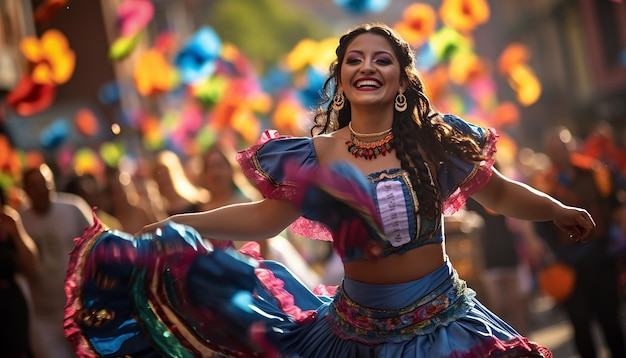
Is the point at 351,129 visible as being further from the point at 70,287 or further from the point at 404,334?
the point at 70,287

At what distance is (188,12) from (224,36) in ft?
36.7

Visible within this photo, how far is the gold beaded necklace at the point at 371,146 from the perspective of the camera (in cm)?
478

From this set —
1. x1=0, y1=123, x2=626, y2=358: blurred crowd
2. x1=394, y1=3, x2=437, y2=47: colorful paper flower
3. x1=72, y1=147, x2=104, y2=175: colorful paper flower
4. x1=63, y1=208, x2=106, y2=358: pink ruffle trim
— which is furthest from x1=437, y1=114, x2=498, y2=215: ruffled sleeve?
x1=72, y1=147, x2=104, y2=175: colorful paper flower

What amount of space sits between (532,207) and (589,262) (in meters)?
3.80

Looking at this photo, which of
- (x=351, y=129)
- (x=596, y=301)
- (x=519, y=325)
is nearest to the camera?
(x=351, y=129)

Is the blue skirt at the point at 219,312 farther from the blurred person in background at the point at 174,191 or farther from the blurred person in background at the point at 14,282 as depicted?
the blurred person in background at the point at 174,191

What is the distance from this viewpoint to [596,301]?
8602mm

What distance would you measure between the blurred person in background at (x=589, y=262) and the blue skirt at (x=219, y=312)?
408 cm

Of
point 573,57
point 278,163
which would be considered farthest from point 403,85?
point 573,57

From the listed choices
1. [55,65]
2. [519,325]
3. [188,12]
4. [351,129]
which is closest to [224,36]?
[188,12]

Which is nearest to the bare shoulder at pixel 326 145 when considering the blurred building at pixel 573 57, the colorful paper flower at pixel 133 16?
the colorful paper flower at pixel 133 16

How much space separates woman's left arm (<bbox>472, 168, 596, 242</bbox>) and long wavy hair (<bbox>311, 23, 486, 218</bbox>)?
23 centimetres

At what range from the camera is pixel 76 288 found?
4.58 meters

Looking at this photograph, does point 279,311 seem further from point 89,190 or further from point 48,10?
point 89,190
